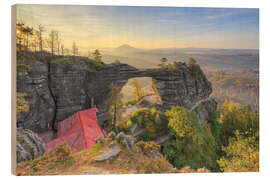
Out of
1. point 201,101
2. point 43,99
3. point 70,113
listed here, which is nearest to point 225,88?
point 201,101

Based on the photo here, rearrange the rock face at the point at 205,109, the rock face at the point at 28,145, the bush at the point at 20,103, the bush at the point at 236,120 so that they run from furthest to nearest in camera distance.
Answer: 1. the rock face at the point at 205,109
2. the bush at the point at 236,120
3. the bush at the point at 20,103
4. the rock face at the point at 28,145

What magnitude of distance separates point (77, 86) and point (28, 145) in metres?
2.20

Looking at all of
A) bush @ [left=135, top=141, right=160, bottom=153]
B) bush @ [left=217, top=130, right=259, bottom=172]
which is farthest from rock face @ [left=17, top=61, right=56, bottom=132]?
bush @ [left=217, top=130, right=259, bottom=172]

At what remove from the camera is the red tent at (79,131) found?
4.69 m

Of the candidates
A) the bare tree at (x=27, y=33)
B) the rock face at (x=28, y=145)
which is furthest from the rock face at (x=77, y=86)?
the bare tree at (x=27, y=33)

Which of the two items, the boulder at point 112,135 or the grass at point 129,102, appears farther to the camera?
the grass at point 129,102

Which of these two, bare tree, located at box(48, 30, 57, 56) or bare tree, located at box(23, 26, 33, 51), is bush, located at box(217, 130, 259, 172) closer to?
bare tree, located at box(48, 30, 57, 56)

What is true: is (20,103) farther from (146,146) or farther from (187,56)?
(187,56)

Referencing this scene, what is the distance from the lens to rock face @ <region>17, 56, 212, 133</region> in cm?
463

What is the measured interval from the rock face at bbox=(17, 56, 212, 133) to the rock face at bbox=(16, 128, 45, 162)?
0.80 feet

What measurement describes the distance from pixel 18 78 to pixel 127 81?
330 centimetres

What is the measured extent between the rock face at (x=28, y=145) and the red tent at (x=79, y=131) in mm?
295

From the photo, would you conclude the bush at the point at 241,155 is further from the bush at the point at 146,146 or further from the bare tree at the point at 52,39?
the bare tree at the point at 52,39

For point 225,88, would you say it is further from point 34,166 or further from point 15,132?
point 15,132
